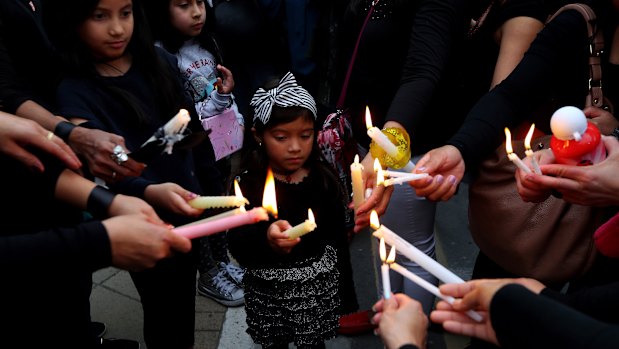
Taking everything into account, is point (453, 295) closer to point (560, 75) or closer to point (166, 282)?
point (560, 75)

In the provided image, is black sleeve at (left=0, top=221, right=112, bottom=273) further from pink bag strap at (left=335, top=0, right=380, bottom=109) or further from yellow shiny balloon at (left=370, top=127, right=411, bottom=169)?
pink bag strap at (left=335, top=0, right=380, bottom=109)

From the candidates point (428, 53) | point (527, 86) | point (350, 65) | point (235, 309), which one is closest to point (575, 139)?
point (527, 86)

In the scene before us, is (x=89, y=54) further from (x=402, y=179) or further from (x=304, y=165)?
(x=402, y=179)

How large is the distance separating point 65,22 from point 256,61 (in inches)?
91.3

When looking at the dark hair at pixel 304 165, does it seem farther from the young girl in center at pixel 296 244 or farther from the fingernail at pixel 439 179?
the fingernail at pixel 439 179

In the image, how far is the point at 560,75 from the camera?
7.52 ft

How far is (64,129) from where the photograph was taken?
2.17 m

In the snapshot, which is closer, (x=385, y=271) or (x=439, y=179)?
(x=385, y=271)

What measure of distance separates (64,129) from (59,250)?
0.85 m

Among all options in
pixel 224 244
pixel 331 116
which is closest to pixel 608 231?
pixel 331 116

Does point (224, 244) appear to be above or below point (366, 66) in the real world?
below

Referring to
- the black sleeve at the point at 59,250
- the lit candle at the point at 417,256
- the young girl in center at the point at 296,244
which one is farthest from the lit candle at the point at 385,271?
the young girl in center at the point at 296,244

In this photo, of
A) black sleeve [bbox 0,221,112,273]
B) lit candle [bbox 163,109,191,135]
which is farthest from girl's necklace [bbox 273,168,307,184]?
black sleeve [bbox 0,221,112,273]

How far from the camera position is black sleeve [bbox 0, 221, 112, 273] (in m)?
1.46
